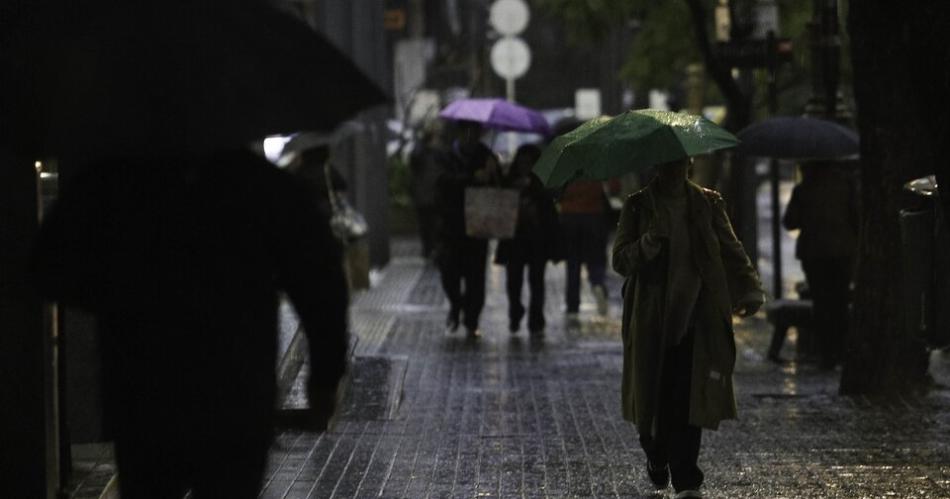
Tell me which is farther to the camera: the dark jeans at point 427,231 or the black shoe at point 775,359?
the dark jeans at point 427,231

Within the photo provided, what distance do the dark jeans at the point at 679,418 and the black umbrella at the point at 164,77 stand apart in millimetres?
3530

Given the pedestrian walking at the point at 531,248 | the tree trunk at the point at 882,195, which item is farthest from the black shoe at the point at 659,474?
the pedestrian walking at the point at 531,248

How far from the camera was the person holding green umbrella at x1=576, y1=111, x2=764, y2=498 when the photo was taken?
8219 millimetres

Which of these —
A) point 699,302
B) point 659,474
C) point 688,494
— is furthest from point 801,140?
point 688,494

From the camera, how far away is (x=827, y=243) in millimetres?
14133

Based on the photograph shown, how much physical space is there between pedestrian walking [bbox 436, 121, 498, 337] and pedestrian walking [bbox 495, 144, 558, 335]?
242 mm

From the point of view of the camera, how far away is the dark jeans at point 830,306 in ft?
47.3

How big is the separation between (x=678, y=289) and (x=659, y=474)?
96cm

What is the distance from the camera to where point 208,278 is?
15.9 ft

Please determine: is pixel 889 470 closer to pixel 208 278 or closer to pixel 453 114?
pixel 208 278

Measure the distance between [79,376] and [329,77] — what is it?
4.17 m

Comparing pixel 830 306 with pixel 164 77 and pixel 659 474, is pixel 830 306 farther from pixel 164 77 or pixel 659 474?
pixel 164 77

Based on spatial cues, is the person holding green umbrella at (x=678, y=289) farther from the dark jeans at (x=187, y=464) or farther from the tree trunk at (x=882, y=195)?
the tree trunk at (x=882, y=195)

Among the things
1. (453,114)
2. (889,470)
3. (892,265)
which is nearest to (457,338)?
(453,114)
